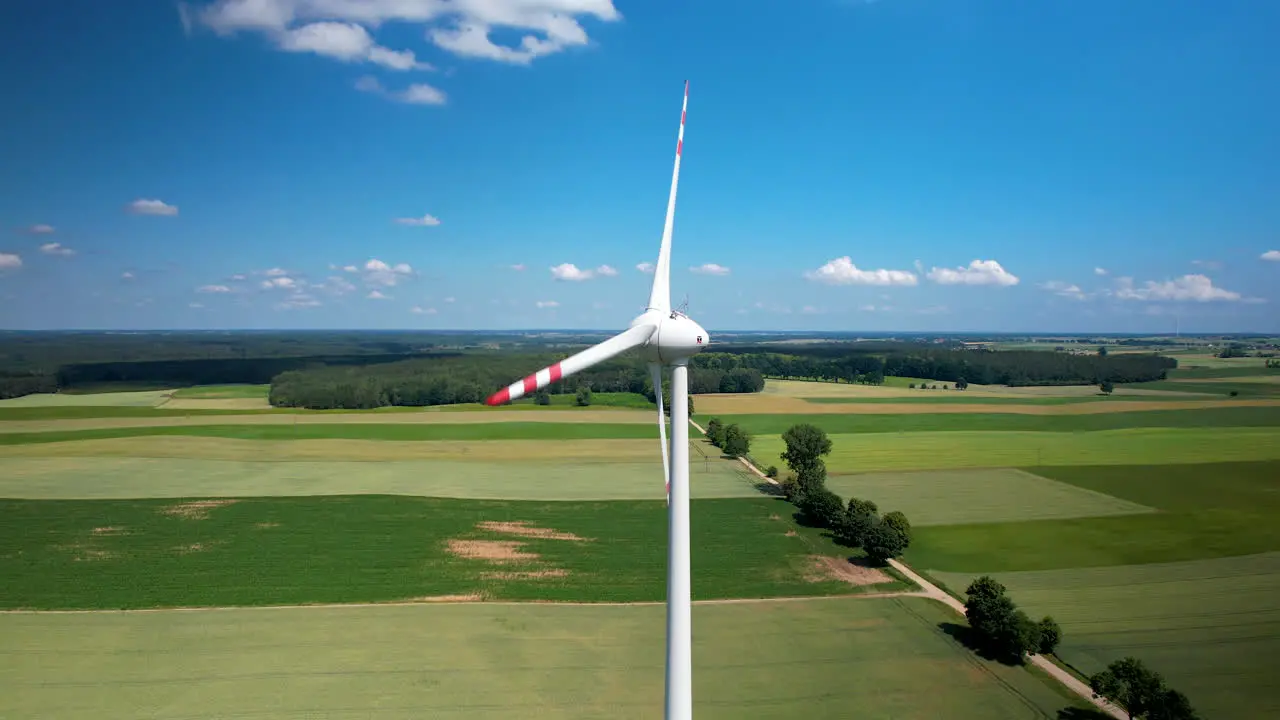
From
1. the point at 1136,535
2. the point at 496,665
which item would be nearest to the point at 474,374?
the point at 496,665

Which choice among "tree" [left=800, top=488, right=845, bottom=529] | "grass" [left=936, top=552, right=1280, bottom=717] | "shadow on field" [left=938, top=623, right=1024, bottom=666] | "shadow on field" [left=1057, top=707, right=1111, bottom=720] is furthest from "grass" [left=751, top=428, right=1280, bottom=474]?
Result: "shadow on field" [left=1057, top=707, right=1111, bottom=720]

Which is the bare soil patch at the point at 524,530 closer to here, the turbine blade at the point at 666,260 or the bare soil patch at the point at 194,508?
the bare soil patch at the point at 194,508

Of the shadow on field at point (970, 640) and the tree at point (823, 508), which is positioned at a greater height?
the tree at point (823, 508)

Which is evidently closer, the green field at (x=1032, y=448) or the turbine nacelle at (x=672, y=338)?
the turbine nacelle at (x=672, y=338)

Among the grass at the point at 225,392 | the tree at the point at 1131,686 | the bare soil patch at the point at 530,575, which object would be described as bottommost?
the bare soil patch at the point at 530,575

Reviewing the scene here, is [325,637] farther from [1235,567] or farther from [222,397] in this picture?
[222,397]

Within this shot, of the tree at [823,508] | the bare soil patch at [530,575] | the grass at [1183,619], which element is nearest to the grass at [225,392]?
the bare soil patch at [530,575]

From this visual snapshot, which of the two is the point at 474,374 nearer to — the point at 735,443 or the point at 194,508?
the point at 735,443
